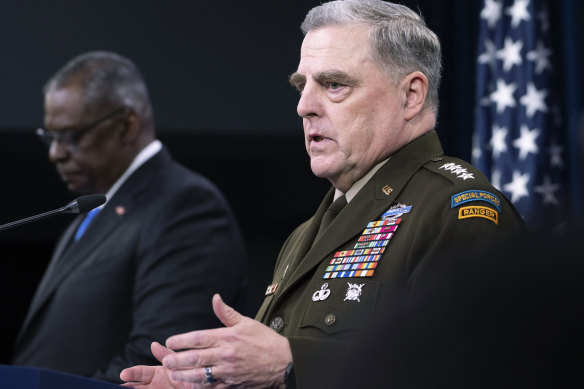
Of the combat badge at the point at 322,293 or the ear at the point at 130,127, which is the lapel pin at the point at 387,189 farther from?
the ear at the point at 130,127

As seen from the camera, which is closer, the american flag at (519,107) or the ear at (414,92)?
the ear at (414,92)

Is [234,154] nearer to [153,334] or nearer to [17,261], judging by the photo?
[17,261]

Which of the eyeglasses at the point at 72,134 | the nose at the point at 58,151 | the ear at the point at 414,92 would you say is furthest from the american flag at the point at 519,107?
the ear at the point at 414,92

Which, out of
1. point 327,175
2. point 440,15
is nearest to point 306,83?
point 327,175

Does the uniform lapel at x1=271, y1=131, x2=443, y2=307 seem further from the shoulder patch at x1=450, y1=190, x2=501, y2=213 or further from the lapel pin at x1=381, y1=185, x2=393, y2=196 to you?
the shoulder patch at x1=450, y1=190, x2=501, y2=213

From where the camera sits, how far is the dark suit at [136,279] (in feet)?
11.0

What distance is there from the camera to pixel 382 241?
1.85 meters

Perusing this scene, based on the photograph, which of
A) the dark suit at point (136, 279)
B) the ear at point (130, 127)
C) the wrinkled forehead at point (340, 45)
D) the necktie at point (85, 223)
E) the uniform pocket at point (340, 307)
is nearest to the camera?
the uniform pocket at point (340, 307)

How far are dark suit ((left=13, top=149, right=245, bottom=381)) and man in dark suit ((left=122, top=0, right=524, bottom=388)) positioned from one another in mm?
1187

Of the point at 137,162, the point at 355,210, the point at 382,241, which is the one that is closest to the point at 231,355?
the point at 382,241

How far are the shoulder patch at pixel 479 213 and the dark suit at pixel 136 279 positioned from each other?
5.61 feet

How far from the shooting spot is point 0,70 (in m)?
5.12

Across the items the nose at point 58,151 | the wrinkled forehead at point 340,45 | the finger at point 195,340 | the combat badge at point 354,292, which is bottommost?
the finger at point 195,340

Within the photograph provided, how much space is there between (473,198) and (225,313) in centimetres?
58
